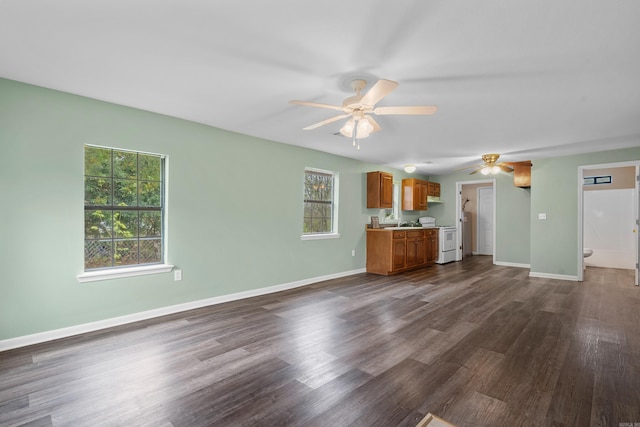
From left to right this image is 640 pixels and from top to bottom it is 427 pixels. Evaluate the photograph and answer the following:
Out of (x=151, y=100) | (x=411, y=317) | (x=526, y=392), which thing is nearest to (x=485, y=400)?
(x=526, y=392)

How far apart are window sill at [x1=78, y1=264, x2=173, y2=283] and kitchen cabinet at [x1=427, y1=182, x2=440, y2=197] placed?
658 cm

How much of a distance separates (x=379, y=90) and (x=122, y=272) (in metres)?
3.17

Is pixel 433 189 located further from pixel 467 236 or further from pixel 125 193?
pixel 125 193

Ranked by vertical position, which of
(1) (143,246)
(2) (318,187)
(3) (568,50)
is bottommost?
(1) (143,246)

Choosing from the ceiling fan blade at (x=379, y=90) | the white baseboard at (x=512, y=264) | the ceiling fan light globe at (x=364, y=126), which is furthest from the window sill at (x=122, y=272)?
the white baseboard at (x=512, y=264)

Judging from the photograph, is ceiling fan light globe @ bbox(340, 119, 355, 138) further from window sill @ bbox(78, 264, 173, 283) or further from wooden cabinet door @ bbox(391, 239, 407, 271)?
wooden cabinet door @ bbox(391, 239, 407, 271)

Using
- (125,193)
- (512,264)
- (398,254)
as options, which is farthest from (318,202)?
(512,264)

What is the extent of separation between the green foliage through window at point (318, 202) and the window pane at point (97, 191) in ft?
9.67

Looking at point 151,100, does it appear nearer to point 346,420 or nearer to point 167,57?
point 167,57

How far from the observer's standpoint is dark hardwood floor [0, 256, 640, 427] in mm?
1844

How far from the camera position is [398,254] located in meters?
6.34

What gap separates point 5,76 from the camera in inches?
105

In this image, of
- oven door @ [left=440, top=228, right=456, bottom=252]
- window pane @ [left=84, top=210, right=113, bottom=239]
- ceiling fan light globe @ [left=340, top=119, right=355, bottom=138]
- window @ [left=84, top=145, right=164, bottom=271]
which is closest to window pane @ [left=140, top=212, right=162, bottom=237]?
window @ [left=84, top=145, right=164, bottom=271]

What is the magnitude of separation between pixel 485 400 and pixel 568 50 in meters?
2.45
